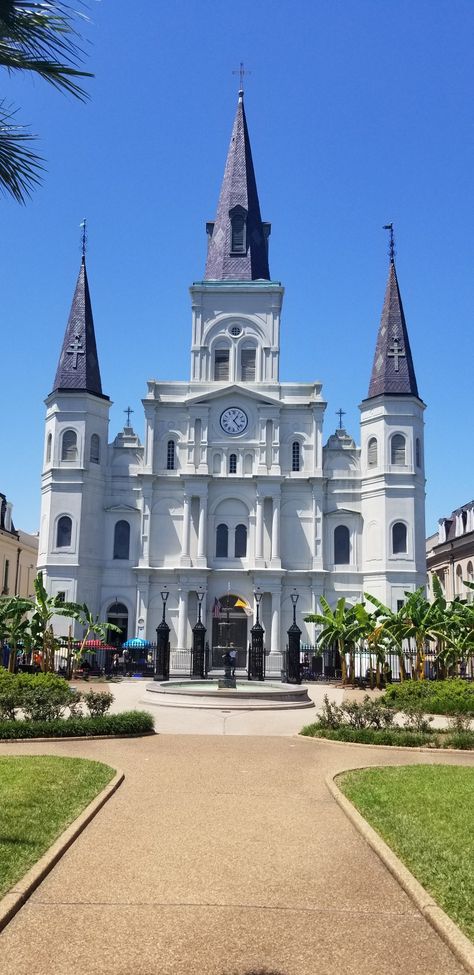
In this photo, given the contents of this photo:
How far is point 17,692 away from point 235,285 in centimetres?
3751

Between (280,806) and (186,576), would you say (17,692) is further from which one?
(186,576)

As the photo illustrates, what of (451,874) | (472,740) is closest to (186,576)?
(472,740)

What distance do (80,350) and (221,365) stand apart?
29.2 ft

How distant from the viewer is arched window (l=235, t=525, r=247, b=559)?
49.8 metres

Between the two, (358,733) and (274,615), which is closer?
(358,733)

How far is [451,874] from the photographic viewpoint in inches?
309

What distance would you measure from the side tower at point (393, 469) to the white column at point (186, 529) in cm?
1061

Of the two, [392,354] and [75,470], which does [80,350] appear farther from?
[392,354]

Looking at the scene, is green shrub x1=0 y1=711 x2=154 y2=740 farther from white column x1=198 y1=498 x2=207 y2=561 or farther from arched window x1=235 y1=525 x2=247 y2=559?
arched window x1=235 y1=525 x2=247 y2=559

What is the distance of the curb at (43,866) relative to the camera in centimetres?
690

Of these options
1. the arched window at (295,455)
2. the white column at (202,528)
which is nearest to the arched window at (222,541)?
the white column at (202,528)

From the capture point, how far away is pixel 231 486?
50.2m

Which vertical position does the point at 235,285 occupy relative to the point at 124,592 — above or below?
above

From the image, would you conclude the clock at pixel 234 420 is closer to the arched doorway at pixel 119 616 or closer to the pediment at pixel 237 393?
the pediment at pixel 237 393
